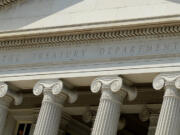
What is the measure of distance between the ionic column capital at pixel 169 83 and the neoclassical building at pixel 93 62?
0.16 ft

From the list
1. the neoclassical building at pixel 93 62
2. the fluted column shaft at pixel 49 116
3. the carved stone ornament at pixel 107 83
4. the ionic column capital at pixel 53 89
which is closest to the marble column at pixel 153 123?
the neoclassical building at pixel 93 62

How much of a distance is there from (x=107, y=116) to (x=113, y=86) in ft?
5.42

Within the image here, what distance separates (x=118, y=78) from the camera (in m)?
37.1

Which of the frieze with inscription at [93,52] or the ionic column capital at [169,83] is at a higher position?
the frieze with inscription at [93,52]

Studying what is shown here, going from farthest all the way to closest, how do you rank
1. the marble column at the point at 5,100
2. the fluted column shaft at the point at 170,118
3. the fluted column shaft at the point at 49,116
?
the marble column at the point at 5,100 < the fluted column shaft at the point at 49,116 < the fluted column shaft at the point at 170,118

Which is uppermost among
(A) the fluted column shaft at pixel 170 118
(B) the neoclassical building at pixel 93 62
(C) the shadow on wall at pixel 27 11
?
(C) the shadow on wall at pixel 27 11

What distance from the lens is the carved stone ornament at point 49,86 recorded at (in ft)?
128

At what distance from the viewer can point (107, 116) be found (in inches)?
1443

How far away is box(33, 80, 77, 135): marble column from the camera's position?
3888 cm

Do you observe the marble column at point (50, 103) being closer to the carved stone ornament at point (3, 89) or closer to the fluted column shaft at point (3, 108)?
the carved stone ornament at point (3, 89)

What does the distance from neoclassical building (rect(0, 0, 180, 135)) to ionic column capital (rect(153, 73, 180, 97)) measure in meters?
0.05

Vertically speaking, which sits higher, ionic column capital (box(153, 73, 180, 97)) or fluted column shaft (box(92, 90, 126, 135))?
ionic column capital (box(153, 73, 180, 97))

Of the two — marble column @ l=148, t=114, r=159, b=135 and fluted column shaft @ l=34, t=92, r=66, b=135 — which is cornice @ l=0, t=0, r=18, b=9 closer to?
fluted column shaft @ l=34, t=92, r=66, b=135

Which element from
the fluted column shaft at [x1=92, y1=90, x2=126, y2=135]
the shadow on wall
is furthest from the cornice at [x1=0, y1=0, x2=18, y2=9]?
the fluted column shaft at [x1=92, y1=90, x2=126, y2=135]
